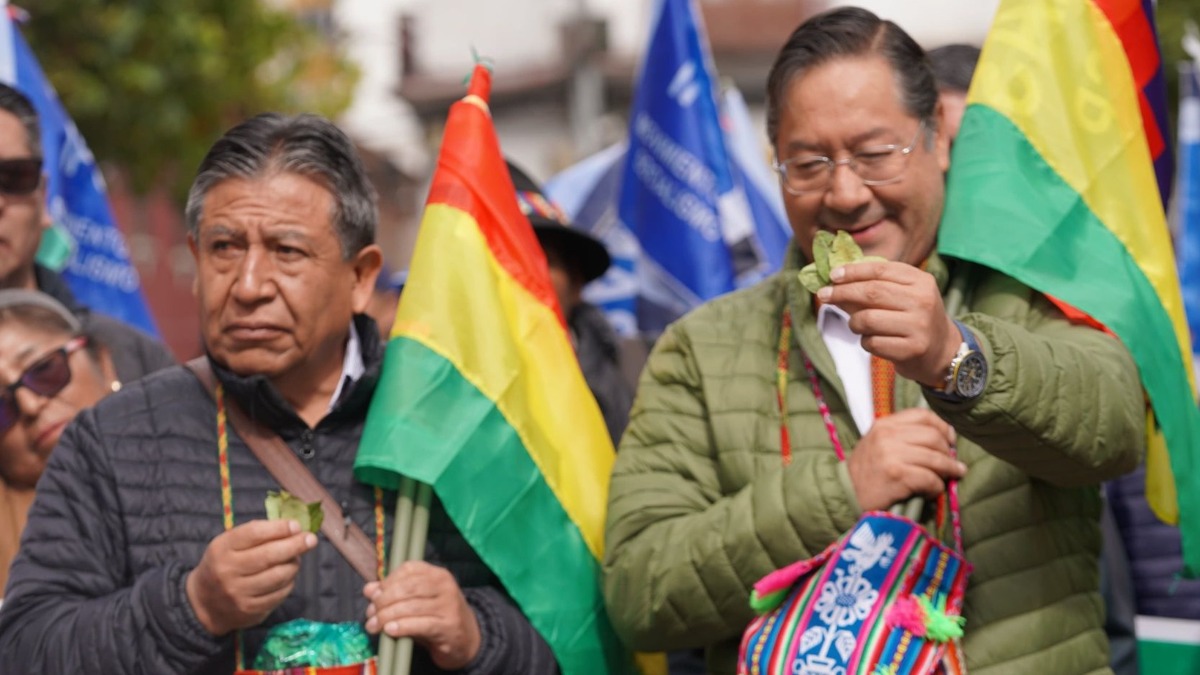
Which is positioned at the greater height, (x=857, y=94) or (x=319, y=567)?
(x=857, y=94)

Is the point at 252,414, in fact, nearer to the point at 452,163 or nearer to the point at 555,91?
the point at 452,163

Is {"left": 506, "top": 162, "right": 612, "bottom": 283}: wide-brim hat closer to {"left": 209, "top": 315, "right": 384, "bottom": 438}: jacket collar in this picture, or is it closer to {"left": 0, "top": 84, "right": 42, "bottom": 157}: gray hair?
{"left": 0, "top": 84, "right": 42, "bottom": 157}: gray hair

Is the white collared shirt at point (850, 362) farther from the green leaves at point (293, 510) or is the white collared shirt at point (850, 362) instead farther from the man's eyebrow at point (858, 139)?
the green leaves at point (293, 510)

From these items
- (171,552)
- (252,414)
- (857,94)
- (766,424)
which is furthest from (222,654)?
(857,94)

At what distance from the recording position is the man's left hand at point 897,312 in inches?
103

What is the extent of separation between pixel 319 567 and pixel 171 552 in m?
0.28

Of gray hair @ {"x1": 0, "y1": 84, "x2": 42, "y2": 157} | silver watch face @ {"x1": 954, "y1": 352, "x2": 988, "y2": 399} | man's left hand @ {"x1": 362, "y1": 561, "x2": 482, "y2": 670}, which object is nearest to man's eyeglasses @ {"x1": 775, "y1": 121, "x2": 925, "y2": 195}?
silver watch face @ {"x1": 954, "y1": 352, "x2": 988, "y2": 399}

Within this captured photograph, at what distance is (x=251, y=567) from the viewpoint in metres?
2.88

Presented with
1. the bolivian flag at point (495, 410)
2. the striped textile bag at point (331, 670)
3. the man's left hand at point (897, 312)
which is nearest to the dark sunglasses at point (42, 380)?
the bolivian flag at point (495, 410)

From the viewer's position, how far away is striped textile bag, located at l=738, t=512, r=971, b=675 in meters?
2.91

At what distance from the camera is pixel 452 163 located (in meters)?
3.61

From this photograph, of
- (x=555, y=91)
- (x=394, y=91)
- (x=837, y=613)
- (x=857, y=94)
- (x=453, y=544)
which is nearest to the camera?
(x=837, y=613)

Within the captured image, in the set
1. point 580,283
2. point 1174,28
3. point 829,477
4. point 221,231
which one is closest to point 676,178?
point 580,283

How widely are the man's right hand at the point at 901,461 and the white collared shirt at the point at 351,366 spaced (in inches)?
42.0
